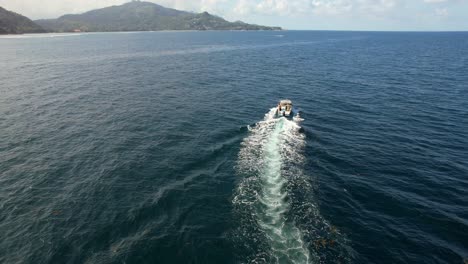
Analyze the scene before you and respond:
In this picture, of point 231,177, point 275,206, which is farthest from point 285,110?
point 275,206

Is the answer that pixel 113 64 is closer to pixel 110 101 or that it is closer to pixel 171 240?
pixel 110 101

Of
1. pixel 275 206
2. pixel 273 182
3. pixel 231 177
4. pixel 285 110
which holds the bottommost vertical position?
pixel 275 206

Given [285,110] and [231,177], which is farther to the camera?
[285,110]

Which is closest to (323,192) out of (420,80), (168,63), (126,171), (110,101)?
(126,171)

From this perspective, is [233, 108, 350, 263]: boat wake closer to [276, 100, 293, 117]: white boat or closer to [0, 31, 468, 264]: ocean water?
[0, 31, 468, 264]: ocean water

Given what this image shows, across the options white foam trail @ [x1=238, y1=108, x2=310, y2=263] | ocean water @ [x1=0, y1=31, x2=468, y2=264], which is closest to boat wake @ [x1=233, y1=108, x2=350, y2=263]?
white foam trail @ [x1=238, y1=108, x2=310, y2=263]

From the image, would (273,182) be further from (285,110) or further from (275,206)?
(285,110)

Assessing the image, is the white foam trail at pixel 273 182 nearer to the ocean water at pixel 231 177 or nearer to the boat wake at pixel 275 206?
the boat wake at pixel 275 206

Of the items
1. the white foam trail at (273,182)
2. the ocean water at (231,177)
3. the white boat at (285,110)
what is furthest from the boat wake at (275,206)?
the white boat at (285,110)
